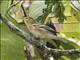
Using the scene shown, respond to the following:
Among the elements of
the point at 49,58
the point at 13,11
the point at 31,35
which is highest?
the point at 13,11

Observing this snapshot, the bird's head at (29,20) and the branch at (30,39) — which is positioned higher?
the bird's head at (29,20)

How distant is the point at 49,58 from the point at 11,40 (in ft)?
0.67

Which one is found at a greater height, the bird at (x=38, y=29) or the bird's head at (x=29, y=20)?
the bird's head at (x=29, y=20)

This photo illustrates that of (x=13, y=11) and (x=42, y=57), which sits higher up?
(x=13, y=11)

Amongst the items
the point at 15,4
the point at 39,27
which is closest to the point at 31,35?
the point at 39,27

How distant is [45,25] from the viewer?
152 cm

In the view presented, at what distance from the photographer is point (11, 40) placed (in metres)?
1.51

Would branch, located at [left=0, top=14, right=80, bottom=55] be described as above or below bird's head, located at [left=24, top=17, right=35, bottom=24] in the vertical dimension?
below

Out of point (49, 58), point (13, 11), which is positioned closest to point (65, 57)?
point (49, 58)

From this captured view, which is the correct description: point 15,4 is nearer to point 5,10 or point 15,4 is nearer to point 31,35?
point 5,10

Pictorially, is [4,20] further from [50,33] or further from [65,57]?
[65,57]

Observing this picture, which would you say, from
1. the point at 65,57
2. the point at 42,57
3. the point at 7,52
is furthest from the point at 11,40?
the point at 65,57

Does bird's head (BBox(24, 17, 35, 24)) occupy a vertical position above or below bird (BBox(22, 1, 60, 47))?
above

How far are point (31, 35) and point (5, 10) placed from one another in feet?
0.58
